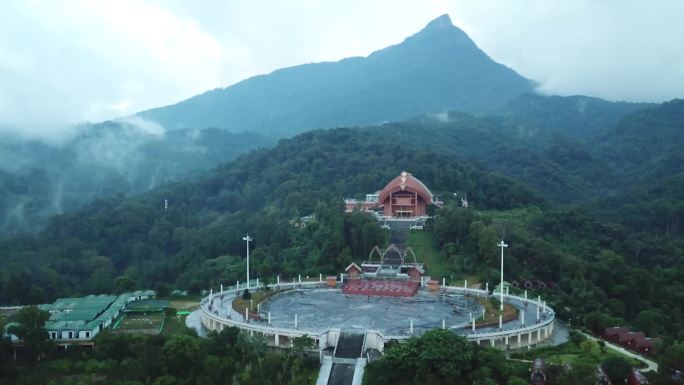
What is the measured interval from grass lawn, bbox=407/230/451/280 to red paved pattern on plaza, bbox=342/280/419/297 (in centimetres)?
264

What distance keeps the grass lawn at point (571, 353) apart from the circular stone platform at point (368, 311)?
8.49 feet

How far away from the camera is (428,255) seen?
33.9 metres

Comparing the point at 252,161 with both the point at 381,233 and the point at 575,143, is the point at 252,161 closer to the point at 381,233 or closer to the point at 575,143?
the point at 381,233

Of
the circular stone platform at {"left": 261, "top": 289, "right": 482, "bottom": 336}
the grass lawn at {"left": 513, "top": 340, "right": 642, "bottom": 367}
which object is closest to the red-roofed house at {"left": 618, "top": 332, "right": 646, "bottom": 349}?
the grass lawn at {"left": 513, "top": 340, "right": 642, "bottom": 367}

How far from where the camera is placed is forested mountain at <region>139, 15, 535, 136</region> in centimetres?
13200

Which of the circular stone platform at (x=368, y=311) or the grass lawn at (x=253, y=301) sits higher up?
the grass lawn at (x=253, y=301)

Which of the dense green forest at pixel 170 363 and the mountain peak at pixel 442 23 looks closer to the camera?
the dense green forest at pixel 170 363

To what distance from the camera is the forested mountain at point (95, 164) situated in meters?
61.7

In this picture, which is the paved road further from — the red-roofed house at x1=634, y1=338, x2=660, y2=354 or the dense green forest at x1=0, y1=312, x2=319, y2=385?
the dense green forest at x1=0, y1=312, x2=319, y2=385

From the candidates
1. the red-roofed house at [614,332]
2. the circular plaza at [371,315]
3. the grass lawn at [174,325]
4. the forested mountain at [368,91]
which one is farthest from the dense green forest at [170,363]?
the forested mountain at [368,91]

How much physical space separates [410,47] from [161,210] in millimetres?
113586

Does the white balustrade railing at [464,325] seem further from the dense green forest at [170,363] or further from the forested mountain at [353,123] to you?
the forested mountain at [353,123]

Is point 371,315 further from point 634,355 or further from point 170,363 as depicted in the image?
point 634,355

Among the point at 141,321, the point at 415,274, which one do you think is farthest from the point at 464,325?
the point at 141,321
